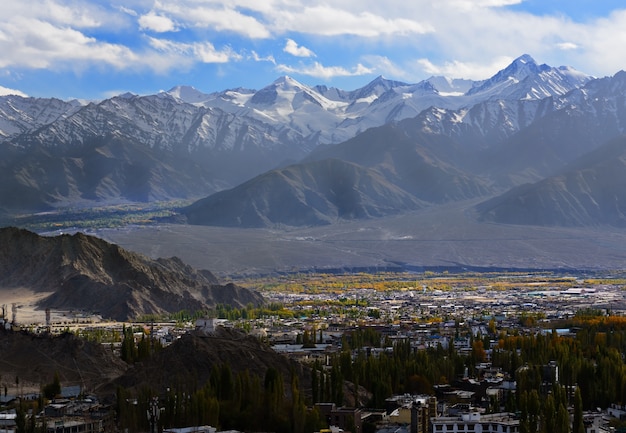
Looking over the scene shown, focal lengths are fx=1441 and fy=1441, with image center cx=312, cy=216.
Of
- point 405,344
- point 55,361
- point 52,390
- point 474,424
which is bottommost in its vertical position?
point 474,424

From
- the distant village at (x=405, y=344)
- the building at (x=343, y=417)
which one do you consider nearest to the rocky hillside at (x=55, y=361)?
the distant village at (x=405, y=344)

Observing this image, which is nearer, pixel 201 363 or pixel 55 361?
pixel 201 363

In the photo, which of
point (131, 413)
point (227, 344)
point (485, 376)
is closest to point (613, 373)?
point (485, 376)

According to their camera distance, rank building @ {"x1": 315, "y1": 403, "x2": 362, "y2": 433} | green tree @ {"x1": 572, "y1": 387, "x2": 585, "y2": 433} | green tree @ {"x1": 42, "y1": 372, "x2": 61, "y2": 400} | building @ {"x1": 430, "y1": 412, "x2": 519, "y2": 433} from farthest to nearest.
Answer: green tree @ {"x1": 42, "y1": 372, "x2": 61, "y2": 400}, building @ {"x1": 315, "y1": 403, "x2": 362, "y2": 433}, building @ {"x1": 430, "y1": 412, "x2": 519, "y2": 433}, green tree @ {"x1": 572, "y1": 387, "x2": 585, "y2": 433}

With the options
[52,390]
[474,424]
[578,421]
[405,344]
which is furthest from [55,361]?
[578,421]

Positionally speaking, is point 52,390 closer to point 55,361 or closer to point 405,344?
point 55,361

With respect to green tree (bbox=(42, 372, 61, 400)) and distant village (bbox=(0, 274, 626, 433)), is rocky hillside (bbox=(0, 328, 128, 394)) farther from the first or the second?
green tree (bbox=(42, 372, 61, 400))

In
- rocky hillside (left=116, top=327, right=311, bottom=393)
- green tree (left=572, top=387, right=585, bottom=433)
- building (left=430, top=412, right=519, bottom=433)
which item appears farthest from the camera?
rocky hillside (left=116, top=327, right=311, bottom=393)

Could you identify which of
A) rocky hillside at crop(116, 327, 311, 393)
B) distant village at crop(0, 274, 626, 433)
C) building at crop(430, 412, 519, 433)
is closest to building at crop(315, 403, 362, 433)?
distant village at crop(0, 274, 626, 433)

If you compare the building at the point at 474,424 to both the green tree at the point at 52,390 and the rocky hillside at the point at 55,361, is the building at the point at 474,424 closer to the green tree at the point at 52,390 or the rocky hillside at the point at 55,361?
the green tree at the point at 52,390
